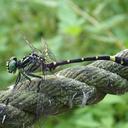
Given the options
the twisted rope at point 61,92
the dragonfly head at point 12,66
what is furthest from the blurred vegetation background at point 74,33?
the twisted rope at point 61,92

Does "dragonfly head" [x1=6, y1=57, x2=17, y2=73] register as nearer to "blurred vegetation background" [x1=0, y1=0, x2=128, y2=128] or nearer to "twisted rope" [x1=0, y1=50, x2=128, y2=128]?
"blurred vegetation background" [x1=0, y1=0, x2=128, y2=128]

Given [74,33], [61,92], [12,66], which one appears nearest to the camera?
[61,92]

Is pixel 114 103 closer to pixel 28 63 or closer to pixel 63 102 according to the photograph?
pixel 28 63

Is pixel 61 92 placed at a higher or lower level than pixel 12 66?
lower

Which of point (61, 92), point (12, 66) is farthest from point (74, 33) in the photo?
point (61, 92)

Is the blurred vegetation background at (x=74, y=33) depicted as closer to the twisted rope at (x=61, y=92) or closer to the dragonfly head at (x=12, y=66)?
the dragonfly head at (x=12, y=66)

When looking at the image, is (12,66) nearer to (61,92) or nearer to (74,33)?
(61,92)

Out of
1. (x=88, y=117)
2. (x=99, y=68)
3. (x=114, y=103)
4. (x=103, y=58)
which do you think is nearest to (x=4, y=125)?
(x=99, y=68)
